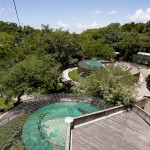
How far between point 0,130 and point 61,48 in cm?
2334

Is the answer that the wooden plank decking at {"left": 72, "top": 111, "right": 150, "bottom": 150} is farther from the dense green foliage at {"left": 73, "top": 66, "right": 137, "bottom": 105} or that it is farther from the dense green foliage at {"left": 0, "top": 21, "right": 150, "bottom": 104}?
the dense green foliage at {"left": 0, "top": 21, "right": 150, "bottom": 104}

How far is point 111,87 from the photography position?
24156 millimetres

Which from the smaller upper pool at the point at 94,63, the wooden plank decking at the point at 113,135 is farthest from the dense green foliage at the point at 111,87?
the smaller upper pool at the point at 94,63

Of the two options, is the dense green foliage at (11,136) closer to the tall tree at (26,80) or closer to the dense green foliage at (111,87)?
the tall tree at (26,80)

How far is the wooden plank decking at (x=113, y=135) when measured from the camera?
14.9m

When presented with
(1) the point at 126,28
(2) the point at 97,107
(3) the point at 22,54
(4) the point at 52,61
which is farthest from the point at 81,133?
(1) the point at 126,28

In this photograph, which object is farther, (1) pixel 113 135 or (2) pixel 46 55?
(2) pixel 46 55

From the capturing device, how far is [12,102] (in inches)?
1356

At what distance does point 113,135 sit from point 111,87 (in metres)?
8.66

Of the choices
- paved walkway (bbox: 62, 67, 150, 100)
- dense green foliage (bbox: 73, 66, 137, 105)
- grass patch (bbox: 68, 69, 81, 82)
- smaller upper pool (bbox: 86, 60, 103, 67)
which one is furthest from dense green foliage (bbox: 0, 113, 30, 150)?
smaller upper pool (bbox: 86, 60, 103, 67)

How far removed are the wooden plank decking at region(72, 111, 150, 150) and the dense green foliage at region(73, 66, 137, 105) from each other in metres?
3.49

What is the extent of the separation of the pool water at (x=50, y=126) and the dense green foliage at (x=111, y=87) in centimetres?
226

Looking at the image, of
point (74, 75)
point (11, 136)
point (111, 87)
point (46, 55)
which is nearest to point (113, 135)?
point (111, 87)

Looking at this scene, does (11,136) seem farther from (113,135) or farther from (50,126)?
(113,135)
